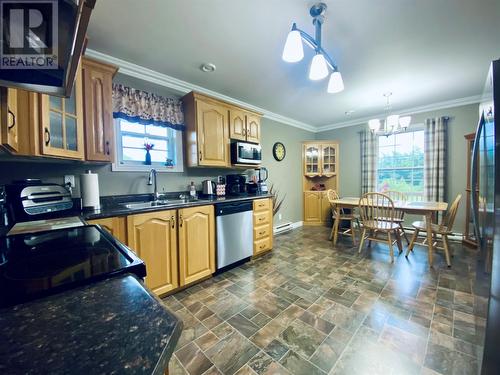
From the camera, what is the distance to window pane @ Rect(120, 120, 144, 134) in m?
2.37

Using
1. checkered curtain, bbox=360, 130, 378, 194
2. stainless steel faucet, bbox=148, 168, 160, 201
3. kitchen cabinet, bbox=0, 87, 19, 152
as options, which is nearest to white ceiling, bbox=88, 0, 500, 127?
kitchen cabinet, bbox=0, 87, 19, 152

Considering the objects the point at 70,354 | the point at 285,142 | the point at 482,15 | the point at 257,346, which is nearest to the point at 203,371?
the point at 257,346

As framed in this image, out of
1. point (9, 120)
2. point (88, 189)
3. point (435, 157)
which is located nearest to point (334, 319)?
point (88, 189)

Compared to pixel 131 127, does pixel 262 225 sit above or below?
below

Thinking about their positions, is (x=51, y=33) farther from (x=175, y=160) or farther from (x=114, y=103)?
(x=175, y=160)

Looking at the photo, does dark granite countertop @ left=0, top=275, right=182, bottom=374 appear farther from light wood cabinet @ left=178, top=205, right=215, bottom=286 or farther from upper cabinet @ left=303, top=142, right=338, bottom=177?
upper cabinet @ left=303, top=142, right=338, bottom=177

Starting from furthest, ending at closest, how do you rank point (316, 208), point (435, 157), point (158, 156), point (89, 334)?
point (316, 208)
point (435, 157)
point (158, 156)
point (89, 334)

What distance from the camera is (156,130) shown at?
2.65 metres

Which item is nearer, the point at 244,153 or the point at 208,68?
the point at 208,68

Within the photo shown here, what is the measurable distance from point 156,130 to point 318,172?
3639 millimetres

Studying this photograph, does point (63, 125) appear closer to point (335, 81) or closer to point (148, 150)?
point (148, 150)

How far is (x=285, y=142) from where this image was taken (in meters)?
4.49

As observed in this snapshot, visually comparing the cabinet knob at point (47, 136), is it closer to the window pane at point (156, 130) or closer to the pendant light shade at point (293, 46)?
the window pane at point (156, 130)

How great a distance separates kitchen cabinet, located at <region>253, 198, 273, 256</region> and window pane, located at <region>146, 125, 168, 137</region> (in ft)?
4.94
